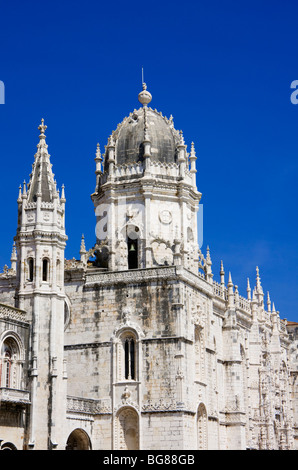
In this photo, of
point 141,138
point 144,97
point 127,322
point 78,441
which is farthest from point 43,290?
point 144,97

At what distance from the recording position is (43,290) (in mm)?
40938

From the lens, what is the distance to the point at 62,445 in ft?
129

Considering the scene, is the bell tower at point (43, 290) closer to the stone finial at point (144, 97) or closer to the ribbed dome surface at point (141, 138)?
the ribbed dome surface at point (141, 138)

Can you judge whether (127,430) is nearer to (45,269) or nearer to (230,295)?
(45,269)

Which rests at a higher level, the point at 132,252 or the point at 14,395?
the point at 132,252

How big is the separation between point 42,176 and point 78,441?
14514 mm

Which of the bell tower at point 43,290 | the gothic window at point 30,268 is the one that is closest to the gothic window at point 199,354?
the bell tower at point 43,290

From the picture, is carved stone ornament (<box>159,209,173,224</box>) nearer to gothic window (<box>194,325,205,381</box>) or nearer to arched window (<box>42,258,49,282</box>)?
gothic window (<box>194,325,205,381</box>)

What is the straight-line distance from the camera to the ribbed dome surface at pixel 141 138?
51969 mm

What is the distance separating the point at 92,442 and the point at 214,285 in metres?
14.4

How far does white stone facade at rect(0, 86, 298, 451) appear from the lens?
1565 inches

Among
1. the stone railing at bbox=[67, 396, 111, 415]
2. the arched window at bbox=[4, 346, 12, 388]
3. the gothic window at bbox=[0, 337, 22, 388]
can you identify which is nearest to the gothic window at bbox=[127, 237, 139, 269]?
the stone railing at bbox=[67, 396, 111, 415]
